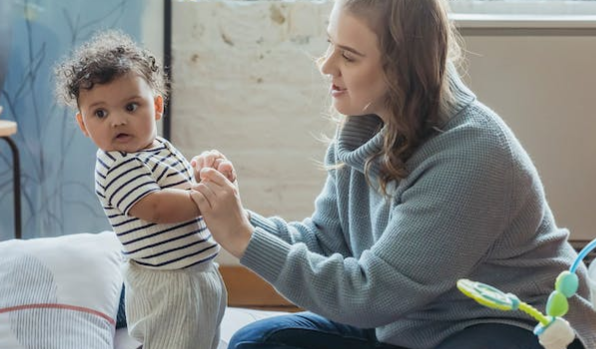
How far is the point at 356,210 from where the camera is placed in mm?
1691

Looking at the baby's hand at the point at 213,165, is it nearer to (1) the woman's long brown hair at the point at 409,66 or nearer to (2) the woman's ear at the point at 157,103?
(2) the woman's ear at the point at 157,103

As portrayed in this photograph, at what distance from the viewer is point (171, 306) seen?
142cm

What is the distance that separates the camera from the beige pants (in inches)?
56.0

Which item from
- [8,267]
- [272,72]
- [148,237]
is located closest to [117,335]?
[8,267]

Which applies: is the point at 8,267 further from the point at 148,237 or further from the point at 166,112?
the point at 166,112

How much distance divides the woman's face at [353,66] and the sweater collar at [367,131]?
65mm

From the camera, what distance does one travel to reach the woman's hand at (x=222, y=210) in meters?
1.41

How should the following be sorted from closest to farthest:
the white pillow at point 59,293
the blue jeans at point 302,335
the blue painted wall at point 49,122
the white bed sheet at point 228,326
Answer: the blue jeans at point 302,335 → the white pillow at point 59,293 → the white bed sheet at point 228,326 → the blue painted wall at point 49,122

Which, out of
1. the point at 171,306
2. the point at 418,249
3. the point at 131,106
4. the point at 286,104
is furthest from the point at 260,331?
the point at 286,104

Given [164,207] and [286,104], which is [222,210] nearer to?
[164,207]

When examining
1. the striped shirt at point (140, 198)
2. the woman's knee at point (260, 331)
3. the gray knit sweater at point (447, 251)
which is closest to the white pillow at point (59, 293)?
the woman's knee at point (260, 331)

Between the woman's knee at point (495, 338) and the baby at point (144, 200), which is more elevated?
Result: the baby at point (144, 200)

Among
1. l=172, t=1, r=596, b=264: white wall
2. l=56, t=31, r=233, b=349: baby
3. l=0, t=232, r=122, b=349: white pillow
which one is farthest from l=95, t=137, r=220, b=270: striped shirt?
l=172, t=1, r=596, b=264: white wall

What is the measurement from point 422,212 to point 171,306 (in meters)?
0.42
